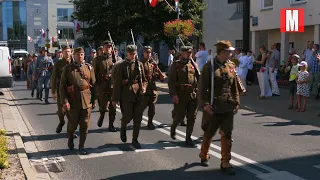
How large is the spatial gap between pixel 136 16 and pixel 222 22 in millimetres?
7415

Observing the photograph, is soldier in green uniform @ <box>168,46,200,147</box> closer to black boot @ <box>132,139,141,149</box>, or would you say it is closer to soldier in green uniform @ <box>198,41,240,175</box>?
black boot @ <box>132,139,141,149</box>

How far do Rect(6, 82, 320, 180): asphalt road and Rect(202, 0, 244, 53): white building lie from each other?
77.3 ft

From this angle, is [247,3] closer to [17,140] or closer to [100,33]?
[100,33]

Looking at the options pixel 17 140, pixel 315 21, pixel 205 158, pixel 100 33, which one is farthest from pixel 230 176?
pixel 100 33

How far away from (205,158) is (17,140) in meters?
4.10

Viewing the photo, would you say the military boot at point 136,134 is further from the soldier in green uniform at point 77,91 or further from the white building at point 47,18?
the white building at point 47,18

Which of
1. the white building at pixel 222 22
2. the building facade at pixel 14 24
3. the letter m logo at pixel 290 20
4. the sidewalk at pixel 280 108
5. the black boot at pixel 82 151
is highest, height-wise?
the building facade at pixel 14 24

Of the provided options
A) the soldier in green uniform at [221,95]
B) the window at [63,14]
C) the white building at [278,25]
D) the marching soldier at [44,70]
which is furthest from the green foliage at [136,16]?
the window at [63,14]

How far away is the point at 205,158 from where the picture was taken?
7.14 m

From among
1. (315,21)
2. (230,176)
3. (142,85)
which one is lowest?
(230,176)

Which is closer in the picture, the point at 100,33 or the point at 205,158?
the point at 205,158

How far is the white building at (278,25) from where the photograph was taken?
20781 mm

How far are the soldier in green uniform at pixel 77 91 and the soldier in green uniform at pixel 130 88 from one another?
0.55m

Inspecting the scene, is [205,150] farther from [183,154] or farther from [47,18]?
[47,18]
